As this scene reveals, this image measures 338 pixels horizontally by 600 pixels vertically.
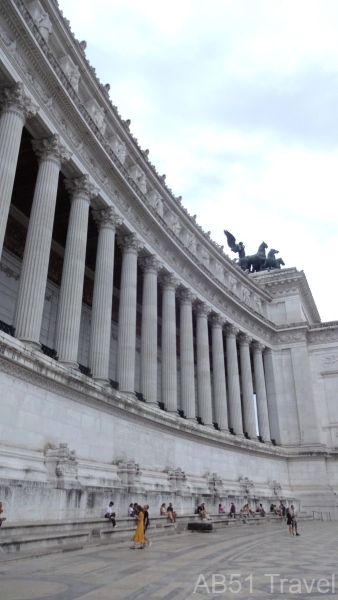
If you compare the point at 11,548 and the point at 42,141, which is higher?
the point at 42,141

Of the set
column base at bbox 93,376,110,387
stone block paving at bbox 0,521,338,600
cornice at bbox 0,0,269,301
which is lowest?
stone block paving at bbox 0,521,338,600

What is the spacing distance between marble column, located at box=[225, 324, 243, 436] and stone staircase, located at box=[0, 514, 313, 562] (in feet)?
88.3

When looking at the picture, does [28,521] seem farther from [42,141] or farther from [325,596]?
[42,141]

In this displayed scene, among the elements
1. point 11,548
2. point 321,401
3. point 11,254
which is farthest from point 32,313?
point 321,401

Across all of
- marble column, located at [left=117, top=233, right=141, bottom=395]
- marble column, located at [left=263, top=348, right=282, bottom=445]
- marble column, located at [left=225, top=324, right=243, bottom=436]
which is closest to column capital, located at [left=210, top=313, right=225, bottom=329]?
marble column, located at [left=225, top=324, right=243, bottom=436]

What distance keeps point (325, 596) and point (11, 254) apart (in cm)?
3237

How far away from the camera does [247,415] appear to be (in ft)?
183

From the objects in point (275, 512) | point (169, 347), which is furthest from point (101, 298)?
point (275, 512)

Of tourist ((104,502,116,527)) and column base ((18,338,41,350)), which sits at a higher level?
column base ((18,338,41,350))

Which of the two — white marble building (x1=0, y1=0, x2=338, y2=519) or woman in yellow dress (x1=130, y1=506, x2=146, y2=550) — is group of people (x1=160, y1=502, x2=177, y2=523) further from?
woman in yellow dress (x1=130, y1=506, x2=146, y2=550)

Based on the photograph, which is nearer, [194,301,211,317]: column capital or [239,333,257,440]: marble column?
[194,301,211,317]: column capital

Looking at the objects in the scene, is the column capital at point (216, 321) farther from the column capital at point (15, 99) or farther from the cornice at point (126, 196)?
the column capital at point (15, 99)

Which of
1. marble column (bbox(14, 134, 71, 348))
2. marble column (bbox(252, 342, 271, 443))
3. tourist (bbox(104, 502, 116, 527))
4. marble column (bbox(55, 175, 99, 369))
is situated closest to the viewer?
tourist (bbox(104, 502, 116, 527))

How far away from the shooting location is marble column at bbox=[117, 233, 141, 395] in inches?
1293
